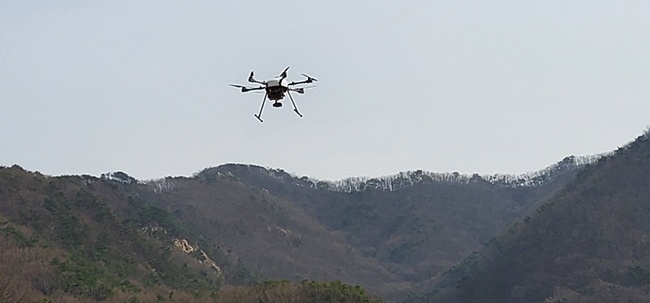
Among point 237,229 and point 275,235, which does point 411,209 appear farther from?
point 237,229

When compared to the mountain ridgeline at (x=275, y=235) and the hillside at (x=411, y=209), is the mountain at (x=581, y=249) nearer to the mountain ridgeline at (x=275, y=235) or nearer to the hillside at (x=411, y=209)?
the mountain ridgeline at (x=275, y=235)

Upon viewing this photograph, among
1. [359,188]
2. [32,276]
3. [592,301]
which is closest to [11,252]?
[32,276]

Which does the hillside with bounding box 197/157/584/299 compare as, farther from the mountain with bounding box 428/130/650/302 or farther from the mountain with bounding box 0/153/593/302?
the mountain with bounding box 428/130/650/302

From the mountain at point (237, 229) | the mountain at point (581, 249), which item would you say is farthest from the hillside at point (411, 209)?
the mountain at point (581, 249)

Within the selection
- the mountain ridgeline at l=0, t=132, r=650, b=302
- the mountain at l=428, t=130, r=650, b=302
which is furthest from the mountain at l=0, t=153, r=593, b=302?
the mountain at l=428, t=130, r=650, b=302

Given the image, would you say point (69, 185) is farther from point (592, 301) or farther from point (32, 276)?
point (592, 301)
